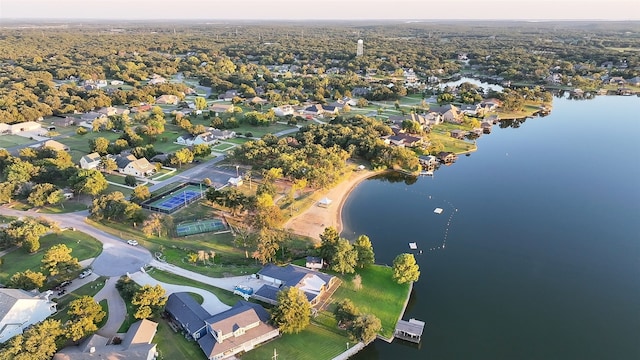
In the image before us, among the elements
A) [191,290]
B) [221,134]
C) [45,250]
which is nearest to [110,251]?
[45,250]

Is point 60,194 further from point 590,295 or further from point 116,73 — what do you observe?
point 116,73

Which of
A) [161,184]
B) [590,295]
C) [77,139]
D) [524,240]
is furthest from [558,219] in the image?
[77,139]

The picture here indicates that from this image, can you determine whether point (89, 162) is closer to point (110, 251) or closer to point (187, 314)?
point (110, 251)

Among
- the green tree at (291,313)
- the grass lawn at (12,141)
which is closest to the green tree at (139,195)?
the green tree at (291,313)

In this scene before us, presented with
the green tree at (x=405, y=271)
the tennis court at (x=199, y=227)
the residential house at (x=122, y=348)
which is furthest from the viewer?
the tennis court at (x=199, y=227)

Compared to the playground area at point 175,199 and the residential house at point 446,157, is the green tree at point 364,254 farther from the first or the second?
the residential house at point 446,157

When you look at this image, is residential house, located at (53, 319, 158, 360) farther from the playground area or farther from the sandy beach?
the playground area
